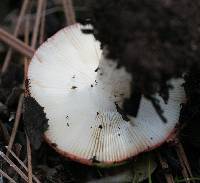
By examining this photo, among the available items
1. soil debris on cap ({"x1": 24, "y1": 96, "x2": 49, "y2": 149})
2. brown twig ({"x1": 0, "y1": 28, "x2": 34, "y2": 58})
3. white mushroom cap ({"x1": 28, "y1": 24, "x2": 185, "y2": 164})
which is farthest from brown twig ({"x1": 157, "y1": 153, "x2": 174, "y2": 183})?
brown twig ({"x1": 0, "y1": 28, "x2": 34, "y2": 58})

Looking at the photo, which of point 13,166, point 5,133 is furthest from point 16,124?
point 13,166

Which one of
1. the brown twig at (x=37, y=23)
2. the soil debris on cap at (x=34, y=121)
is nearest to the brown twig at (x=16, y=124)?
the soil debris on cap at (x=34, y=121)

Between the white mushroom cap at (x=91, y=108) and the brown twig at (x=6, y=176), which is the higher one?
the white mushroom cap at (x=91, y=108)

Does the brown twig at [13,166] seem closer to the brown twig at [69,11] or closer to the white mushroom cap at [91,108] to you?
the white mushroom cap at [91,108]

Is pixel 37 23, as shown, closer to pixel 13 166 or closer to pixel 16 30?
pixel 16 30

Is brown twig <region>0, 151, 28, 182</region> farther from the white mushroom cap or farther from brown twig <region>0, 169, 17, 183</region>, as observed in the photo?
the white mushroom cap

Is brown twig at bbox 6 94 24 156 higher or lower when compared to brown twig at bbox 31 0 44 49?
lower

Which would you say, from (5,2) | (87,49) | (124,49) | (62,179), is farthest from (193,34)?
(5,2)
